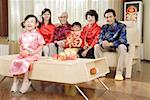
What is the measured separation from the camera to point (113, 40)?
3.81 m

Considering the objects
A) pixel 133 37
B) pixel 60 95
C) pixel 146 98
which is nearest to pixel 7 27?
pixel 133 37

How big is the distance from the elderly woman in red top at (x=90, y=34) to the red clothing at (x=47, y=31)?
19.7 inches

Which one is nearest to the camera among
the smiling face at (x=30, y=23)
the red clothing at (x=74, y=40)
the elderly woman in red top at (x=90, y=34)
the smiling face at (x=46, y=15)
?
the smiling face at (x=30, y=23)

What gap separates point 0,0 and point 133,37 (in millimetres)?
2826

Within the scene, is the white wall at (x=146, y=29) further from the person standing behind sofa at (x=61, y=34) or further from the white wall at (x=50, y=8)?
the person standing behind sofa at (x=61, y=34)

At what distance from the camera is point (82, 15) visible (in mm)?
5602

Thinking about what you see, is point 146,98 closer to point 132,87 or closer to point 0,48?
point 132,87

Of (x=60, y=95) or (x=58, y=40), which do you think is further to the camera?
(x=58, y=40)

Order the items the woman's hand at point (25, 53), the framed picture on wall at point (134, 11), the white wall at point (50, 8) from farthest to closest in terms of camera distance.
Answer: the framed picture on wall at point (134, 11) < the white wall at point (50, 8) < the woman's hand at point (25, 53)

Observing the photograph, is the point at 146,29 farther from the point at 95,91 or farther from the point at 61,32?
the point at 95,91

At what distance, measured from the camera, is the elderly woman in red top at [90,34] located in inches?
155

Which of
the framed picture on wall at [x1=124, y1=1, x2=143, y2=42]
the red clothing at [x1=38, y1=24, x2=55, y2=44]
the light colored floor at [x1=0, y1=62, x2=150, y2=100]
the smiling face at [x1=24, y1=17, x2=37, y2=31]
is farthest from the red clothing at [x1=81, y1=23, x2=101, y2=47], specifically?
the framed picture on wall at [x1=124, y1=1, x2=143, y2=42]

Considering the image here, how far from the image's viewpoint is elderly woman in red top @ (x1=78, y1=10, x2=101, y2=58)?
394 centimetres

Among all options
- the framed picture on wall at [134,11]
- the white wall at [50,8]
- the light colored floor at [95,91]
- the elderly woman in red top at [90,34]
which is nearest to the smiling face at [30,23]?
the light colored floor at [95,91]
